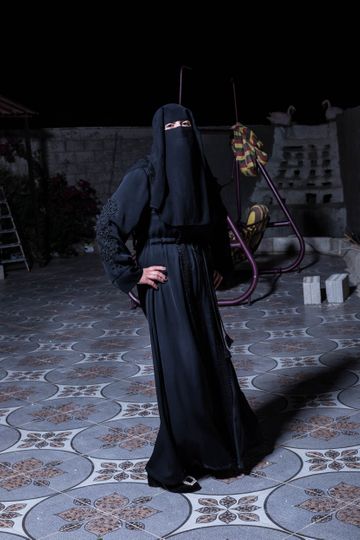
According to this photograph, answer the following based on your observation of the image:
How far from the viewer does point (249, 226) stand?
6723 millimetres

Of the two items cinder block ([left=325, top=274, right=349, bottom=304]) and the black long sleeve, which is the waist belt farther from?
cinder block ([left=325, top=274, right=349, bottom=304])

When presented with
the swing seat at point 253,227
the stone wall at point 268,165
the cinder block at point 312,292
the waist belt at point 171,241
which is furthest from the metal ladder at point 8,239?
the waist belt at point 171,241

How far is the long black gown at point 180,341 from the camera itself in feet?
8.63

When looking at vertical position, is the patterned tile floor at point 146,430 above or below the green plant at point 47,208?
below

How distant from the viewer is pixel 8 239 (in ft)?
31.6

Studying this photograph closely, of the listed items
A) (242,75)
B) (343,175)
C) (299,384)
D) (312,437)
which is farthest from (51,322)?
(242,75)

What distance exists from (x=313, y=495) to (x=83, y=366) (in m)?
2.26

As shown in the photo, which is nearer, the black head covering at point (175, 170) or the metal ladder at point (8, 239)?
the black head covering at point (175, 170)

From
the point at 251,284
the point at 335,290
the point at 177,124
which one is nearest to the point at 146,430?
the point at 177,124

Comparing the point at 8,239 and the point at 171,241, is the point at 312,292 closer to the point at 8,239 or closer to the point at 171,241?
the point at 171,241

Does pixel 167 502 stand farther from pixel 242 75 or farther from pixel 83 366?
pixel 242 75

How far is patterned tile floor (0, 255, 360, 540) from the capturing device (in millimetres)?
2424

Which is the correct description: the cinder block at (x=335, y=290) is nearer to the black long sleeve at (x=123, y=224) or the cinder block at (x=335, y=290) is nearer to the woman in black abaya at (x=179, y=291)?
the woman in black abaya at (x=179, y=291)

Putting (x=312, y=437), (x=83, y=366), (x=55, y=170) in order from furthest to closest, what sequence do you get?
(x=55, y=170)
(x=83, y=366)
(x=312, y=437)
